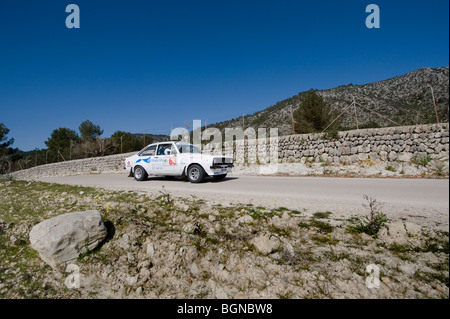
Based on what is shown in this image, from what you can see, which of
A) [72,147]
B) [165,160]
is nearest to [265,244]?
[165,160]

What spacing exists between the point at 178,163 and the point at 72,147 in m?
24.1

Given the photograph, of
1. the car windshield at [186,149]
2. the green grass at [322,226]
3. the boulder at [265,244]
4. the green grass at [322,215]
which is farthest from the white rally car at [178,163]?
the boulder at [265,244]

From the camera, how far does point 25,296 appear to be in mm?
2115

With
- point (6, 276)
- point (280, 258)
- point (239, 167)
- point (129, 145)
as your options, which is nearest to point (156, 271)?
point (280, 258)

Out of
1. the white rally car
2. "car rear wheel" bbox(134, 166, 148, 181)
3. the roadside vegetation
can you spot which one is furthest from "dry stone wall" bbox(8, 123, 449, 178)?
the roadside vegetation

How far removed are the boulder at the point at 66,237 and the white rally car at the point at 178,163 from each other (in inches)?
201

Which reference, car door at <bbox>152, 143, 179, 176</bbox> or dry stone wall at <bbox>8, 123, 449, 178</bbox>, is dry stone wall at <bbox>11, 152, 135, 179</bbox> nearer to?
dry stone wall at <bbox>8, 123, 449, 178</bbox>

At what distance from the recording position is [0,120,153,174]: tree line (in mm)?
23203

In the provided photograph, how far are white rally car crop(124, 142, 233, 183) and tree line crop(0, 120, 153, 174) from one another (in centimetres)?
1090

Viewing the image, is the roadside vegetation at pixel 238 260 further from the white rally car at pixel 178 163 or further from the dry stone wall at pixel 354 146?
the dry stone wall at pixel 354 146

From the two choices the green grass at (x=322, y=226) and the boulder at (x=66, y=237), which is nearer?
the boulder at (x=66, y=237)

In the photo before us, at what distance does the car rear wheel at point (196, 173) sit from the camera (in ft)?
26.2

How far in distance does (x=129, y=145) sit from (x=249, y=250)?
2491 centimetres
